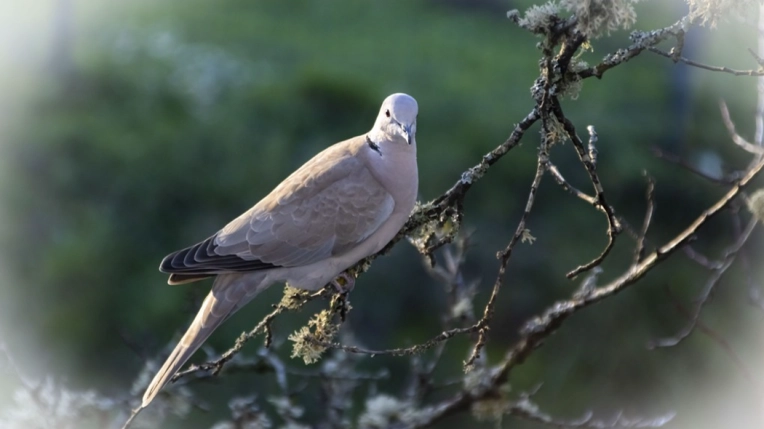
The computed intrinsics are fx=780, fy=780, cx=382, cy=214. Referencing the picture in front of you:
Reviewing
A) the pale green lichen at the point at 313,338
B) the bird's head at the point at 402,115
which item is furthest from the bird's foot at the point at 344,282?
the bird's head at the point at 402,115

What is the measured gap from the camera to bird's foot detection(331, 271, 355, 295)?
230 cm

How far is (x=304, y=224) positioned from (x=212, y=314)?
390mm

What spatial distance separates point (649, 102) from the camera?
5.61m

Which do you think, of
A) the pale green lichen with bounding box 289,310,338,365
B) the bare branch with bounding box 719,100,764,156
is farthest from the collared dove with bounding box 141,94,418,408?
the bare branch with bounding box 719,100,764,156

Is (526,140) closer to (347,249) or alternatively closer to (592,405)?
(592,405)

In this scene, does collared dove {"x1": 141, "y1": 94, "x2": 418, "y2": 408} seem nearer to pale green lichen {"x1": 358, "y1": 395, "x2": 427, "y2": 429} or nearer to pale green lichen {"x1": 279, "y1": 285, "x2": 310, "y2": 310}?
pale green lichen {"x1": 279, "y1": 285, "x2": 310, "y2": 310}

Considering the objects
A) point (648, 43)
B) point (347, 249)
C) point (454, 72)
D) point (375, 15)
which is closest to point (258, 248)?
point (347, 249)

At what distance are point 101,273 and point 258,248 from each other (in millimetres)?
2902

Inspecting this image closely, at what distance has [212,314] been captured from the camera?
7.49ft

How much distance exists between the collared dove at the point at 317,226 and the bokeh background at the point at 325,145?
159 centimetres

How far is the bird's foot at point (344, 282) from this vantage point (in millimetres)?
2299

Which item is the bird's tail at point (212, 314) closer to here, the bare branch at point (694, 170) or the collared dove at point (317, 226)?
the collared dove at point (317, 226)

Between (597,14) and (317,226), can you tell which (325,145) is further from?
(597,14)

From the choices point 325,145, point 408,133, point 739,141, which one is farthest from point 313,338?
point 325,145
